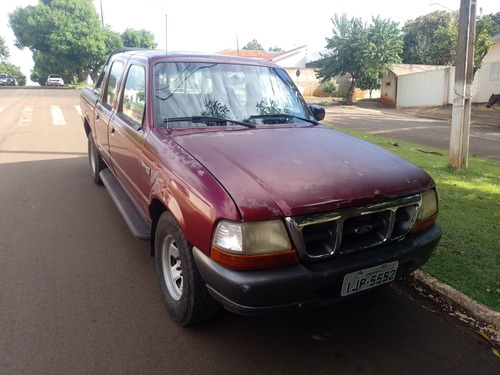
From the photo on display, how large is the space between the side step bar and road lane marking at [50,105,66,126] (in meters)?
9.51

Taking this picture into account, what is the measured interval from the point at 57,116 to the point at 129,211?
42.0ft

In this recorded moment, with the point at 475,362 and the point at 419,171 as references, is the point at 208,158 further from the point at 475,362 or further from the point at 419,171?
the point at 475,362

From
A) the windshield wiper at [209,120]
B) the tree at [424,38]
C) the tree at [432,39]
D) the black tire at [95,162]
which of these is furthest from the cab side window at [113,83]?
the tree at [424,38]

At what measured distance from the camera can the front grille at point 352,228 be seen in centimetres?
226

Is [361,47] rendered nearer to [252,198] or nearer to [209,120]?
[209,120]

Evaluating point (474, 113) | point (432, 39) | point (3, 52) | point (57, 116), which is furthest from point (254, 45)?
point (57, 116)

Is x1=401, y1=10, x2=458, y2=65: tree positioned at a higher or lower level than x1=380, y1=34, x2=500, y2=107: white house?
higher

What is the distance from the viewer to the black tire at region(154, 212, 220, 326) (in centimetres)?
255

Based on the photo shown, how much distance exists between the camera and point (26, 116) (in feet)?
48.8

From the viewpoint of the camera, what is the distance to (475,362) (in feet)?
8.50

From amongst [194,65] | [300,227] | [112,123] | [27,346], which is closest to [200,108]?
[194,65]

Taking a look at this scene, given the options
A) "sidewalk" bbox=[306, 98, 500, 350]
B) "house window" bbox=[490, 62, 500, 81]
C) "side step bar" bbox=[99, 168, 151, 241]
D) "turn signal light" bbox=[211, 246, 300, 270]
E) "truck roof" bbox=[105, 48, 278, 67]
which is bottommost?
"sidewalk" bbox=[306, 98, 500, 350]

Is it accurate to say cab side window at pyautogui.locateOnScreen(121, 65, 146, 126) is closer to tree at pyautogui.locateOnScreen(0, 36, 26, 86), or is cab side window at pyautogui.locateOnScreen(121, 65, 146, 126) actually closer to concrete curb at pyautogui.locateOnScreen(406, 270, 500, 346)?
concrete curb at pyautogui.locateOnScreen(406, 270, 500, 346)

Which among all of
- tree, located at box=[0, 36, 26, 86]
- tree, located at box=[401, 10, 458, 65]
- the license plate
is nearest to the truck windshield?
the license plate
